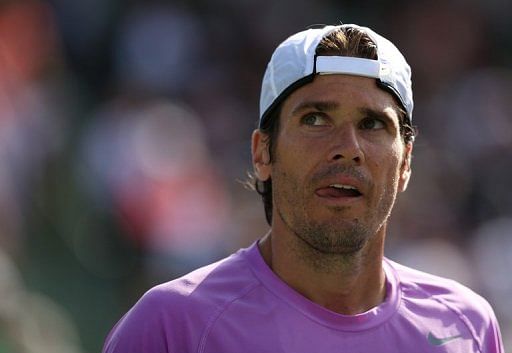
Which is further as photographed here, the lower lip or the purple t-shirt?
the lower lip

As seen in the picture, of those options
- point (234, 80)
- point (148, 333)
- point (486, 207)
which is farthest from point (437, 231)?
point (148, 333)

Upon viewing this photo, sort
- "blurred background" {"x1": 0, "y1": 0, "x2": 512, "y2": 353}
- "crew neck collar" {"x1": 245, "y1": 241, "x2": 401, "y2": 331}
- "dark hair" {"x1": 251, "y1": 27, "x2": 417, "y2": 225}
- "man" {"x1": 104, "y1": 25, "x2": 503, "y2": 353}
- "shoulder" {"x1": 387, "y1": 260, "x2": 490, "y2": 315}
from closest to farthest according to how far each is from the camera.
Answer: "man" {"x1": 104, "y1": 25, "x2": 503, "y2": 353}, "crew neck collar" {"x1": 245, "y1": 241, "x2": 401, "y2": 331}, "dark hair" {"x1": 251, "y1": 27, "x2": 417, "y2": 225}, "shoulder" {"x1": 387, "y1": 260, "x2": 490, "y2": 315}, "blurred background" {"x1": 0, "y1": 0, "x2": 512, "y2": 353}

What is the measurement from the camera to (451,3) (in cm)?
1147

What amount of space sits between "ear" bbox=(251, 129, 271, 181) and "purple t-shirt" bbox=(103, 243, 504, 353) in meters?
0.27

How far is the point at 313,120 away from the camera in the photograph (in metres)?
3.34

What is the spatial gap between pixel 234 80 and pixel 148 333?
7403 millimetres

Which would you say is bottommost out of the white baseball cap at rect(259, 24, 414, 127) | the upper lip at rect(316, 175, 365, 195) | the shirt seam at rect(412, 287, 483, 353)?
the shirt seam at rect(412, 287, 483, 353)

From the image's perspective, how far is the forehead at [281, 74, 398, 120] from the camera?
10.9 feet

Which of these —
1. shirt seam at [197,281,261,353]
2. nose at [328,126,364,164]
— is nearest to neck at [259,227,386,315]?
shirt seam at [197,281,261,353]

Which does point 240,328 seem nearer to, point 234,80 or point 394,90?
point 394,90

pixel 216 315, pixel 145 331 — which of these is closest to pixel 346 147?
pixel 216 315

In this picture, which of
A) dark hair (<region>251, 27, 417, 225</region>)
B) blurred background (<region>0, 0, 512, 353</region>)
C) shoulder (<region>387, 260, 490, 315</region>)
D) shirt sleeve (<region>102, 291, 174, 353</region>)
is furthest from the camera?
blurred background (<region>0, 0, 512, 353</region>)

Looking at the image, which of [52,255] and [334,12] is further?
[334,12]

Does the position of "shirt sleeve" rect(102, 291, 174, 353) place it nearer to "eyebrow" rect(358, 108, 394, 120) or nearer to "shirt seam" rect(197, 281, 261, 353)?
"shirt seam" rect(197, 281, 261, 353)
